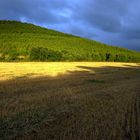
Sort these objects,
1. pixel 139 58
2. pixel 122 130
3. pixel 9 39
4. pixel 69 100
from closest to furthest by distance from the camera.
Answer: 1. pixel 122 130
2. pixel 69 100
3. pixel 9 39
4. pixel 139 58

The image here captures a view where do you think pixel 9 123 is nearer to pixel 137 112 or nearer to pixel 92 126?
pixel 92 126

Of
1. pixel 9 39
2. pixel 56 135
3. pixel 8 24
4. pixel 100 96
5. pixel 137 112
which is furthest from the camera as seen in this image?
pixel 8 24

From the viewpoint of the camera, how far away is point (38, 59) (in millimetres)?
37500

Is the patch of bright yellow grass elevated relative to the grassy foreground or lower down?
elevated

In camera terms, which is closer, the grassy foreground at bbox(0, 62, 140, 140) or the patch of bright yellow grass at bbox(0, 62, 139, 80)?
the grassy foreground at bbox(0, 62, 140, 140)

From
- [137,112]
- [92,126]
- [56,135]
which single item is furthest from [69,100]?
[56,135]

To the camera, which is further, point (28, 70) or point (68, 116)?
point (28, 70)

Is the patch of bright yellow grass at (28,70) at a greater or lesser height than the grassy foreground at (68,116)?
greater

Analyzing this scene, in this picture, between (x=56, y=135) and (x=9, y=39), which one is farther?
(x=9, y=39)

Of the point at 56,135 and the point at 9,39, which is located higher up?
the point at 9,39

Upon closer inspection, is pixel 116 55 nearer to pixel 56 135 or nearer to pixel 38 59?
pixel 38 59

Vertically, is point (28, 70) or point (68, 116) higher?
point (28, 70)

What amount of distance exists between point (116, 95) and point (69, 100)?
2.49 meters

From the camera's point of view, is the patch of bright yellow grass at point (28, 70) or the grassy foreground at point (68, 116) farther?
the patch of bright yellow grass at point (28, 70)
